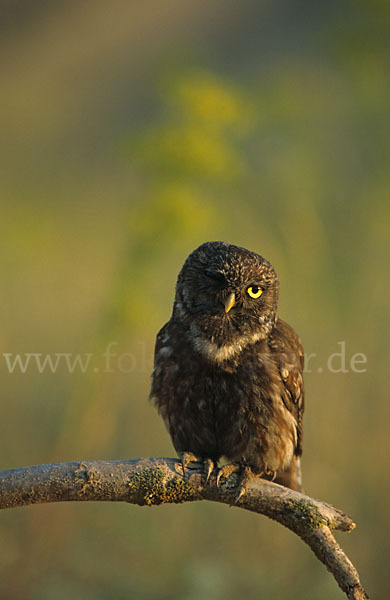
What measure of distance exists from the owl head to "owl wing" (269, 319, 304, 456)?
2.8 inches

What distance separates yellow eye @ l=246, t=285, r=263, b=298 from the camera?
2008 millimetres

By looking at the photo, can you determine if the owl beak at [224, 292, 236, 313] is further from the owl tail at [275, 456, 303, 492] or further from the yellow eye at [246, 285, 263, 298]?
the owl tail at [275, 456, 303, 492]

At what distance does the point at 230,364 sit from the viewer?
2039 mm

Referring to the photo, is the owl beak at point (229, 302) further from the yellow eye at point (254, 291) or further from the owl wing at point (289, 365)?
the owl wing at point (289, 365)

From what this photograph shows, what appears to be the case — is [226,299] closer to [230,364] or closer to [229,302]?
[229,302]

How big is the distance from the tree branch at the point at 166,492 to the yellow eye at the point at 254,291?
60 centimetres

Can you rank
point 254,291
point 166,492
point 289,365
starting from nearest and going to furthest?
point 166,492 < point 254,291 < point 289,365

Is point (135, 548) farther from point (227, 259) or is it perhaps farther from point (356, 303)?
point (227, 259)

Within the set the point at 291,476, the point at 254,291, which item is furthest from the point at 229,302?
the point at 291,476

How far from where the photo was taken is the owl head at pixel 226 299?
1.97 metres

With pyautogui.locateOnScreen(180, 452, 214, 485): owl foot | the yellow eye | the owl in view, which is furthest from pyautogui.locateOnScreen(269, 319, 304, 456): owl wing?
pyautogui.locateOnScreen(180, 452, 214, 485): owl foot

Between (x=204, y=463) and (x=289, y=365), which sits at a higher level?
(x=289, y=365)

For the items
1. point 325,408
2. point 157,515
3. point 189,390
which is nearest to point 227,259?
point 189,390

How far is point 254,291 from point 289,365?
1.08 feet
